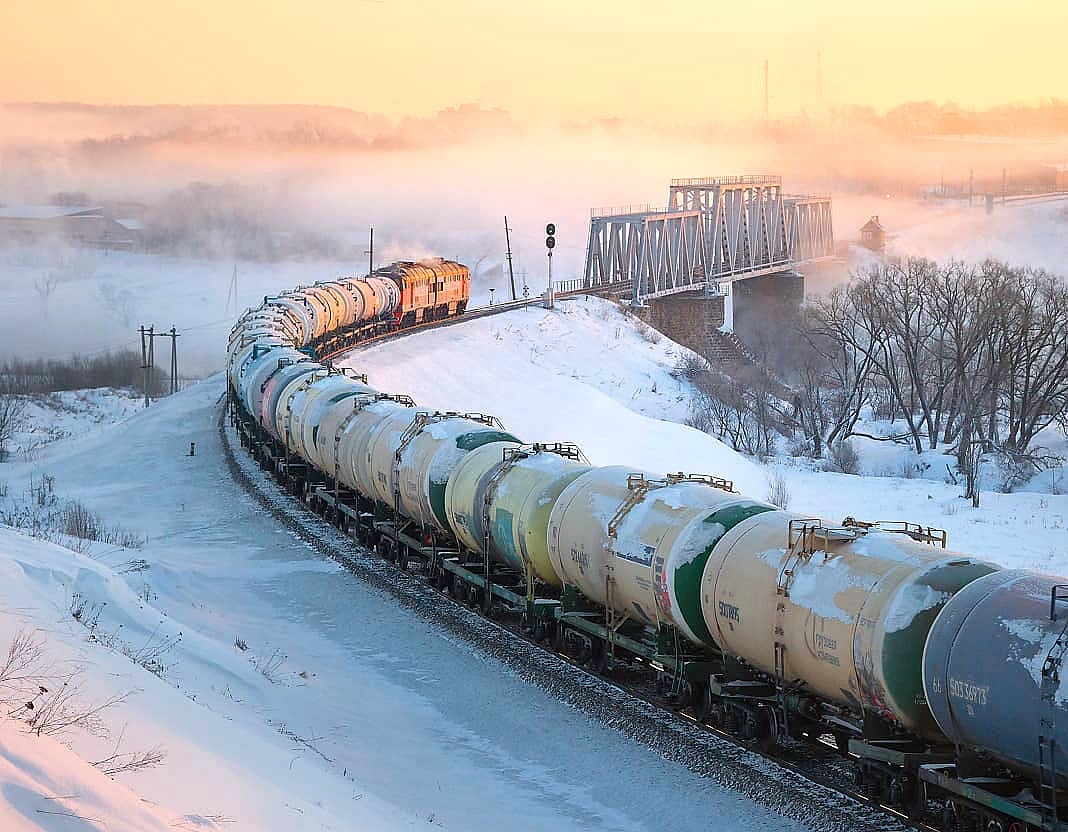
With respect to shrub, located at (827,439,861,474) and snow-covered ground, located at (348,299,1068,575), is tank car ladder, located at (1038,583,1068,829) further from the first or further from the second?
shrub, located at (827,439,861,474)

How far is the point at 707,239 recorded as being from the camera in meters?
126

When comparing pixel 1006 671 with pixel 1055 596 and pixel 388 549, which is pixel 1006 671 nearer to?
pixel 1055 596

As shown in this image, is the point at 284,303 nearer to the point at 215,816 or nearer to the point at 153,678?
the point at 153,678

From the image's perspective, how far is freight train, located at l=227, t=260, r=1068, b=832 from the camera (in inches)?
501

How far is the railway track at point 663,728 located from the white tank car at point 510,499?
1472 mm

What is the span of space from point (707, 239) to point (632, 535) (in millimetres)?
109565

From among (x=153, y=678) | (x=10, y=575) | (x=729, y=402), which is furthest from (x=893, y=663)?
(x=729, y=402)

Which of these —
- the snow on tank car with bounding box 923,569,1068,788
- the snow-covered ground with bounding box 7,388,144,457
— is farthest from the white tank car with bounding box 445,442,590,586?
the snow-covered ground with bounding box 7,388,144,457

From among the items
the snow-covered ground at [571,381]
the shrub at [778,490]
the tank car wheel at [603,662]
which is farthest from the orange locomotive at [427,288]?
the tank car wheel at [603,662]

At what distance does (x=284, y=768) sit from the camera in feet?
50.1

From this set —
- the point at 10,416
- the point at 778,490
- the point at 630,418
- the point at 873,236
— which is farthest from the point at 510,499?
the point at 873,236

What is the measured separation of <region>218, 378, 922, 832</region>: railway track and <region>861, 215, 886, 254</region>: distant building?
173 m

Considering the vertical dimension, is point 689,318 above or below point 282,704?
below

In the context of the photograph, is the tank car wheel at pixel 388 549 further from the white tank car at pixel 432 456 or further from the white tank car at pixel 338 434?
the white tank car at pixel 338 434
